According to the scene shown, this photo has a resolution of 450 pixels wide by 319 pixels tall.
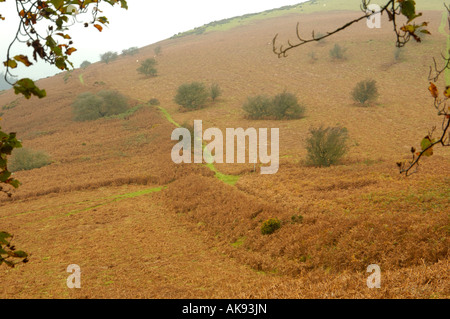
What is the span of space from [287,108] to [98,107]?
20512 mm

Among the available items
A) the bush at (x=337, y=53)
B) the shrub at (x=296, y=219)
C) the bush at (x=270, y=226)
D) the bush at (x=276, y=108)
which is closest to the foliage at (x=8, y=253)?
the bush at (x=270, y=226)

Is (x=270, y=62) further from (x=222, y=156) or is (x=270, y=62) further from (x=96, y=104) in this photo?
(x=222, y=156)

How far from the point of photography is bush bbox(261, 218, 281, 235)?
29.8ft

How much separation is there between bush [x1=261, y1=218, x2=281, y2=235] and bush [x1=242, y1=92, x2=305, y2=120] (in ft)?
62.4

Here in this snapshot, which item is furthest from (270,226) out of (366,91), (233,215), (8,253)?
(366,91)

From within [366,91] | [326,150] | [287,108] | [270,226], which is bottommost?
[270,226]

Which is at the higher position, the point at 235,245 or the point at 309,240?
the point at 309,240

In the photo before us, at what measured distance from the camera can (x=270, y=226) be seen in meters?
9.17

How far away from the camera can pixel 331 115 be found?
25672mm

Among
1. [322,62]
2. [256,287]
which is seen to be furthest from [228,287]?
[322,62]

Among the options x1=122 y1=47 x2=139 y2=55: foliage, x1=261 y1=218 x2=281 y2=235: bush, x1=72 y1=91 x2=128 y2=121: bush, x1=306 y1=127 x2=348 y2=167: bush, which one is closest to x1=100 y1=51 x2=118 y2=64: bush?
x1=122 y1=47 x2=139 y2=55: foliage

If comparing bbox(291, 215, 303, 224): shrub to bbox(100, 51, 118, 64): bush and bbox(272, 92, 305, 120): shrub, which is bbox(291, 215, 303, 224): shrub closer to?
bbox(272, 92, 305, 120): shrub

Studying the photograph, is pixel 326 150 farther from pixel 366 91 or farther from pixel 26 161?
pixel 26 161
